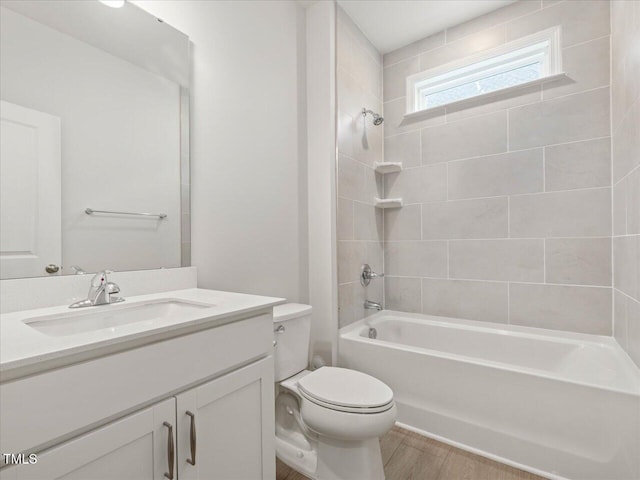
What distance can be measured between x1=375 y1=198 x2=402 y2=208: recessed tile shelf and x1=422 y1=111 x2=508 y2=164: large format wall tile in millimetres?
373

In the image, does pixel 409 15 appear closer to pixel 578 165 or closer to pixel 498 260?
pixel 578 165

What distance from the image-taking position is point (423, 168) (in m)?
2.53

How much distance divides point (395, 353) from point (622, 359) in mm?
1111

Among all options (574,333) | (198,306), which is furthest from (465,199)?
(198,306)

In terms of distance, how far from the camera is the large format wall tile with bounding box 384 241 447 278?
8.04 ft

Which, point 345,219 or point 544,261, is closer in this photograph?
point 544,261

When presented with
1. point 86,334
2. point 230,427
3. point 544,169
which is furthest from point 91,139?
point 544,169

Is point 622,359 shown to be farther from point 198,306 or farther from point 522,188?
point 198,306

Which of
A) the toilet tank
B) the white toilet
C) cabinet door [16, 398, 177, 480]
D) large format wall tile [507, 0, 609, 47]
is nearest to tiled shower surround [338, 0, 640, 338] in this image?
large format wall tile [507, 0, 609, 47]

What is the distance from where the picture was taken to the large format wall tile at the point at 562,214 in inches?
74.7

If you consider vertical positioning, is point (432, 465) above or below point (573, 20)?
below

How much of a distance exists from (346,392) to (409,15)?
2497mm

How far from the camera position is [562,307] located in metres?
2.00

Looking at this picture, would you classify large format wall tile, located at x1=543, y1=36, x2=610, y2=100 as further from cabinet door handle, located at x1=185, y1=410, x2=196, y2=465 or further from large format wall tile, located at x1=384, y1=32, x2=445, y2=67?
cabinet door handle, located at x1=185, y1=410, x2=196, y2=465
